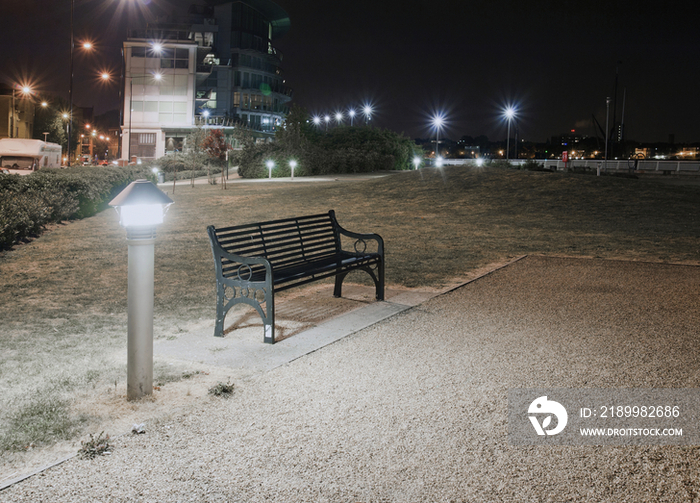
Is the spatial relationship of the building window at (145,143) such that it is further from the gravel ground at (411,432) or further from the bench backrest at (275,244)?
the gravel ground at (411,432)

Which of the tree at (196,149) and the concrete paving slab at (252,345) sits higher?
the tree at (196,149)

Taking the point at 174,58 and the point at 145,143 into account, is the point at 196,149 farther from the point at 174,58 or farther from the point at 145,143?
the point at 174,58

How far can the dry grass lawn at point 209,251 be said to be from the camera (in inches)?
181

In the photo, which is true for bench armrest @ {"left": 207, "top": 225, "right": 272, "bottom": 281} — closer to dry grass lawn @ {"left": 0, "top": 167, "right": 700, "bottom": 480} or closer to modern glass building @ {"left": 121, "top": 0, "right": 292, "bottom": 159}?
dry grass lawn @ {"left": 0, "top": 167, "right": 700, "bottom": 480}

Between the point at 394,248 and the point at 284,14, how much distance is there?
3923 inches

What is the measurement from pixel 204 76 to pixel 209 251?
7441cm

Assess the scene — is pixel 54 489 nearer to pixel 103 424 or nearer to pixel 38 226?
pixel 103 424

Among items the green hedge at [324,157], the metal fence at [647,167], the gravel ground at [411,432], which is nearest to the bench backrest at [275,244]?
the gravel ground at [411,432]

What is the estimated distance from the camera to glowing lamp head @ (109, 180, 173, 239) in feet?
14.1

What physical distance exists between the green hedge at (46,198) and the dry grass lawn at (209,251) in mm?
451

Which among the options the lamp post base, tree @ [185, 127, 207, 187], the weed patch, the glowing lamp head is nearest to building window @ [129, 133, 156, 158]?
tree @ [185, 127, 207, 187]

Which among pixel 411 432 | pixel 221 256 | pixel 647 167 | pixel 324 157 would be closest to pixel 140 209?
pixel 221 256

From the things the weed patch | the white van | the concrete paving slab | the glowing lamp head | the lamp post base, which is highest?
the white van

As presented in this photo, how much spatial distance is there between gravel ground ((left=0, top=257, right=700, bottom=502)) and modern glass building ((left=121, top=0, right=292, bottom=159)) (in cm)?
6459
